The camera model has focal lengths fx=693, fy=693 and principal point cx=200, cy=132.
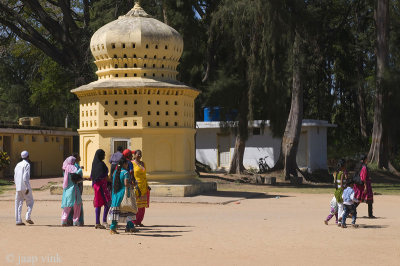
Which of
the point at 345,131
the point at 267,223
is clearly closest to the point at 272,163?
the point at 345,131

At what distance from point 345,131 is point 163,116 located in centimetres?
3022

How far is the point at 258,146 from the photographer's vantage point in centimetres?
3878

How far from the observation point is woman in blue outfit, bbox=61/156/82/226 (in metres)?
14.4

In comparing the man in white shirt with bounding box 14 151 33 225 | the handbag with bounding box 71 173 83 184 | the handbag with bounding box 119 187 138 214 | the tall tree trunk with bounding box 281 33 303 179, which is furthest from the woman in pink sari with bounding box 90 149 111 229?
the tall tree trunk with bounding box 281 33 303 179

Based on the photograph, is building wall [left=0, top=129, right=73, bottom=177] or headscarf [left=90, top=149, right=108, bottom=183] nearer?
headscarf [left=90, top=149, right=108, bottom=183]

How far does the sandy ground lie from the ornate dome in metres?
6.35

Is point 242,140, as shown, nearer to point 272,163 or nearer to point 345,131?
point 272,163

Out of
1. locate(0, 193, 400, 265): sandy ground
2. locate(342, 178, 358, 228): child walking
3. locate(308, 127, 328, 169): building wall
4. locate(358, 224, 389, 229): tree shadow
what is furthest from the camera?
locate(308, 127, 328, 169): building wall

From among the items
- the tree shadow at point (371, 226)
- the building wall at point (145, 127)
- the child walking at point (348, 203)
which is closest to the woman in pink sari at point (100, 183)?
the child walking at point (348, 203)

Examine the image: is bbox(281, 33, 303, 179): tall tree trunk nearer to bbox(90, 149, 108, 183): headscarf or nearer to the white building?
the white building

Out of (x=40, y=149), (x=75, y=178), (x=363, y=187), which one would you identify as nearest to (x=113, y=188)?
(x=75, y=178)

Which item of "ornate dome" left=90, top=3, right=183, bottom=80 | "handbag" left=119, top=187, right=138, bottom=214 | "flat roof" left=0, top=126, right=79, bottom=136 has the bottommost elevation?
"handbag" left=119, top=187, right=138, bottom=214

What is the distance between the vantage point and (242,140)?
3238 cm

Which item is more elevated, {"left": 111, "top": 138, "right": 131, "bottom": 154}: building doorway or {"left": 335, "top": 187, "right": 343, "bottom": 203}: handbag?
{"left": 111, "top": 138, "right": 131, "bottom": 154}: building doorway
